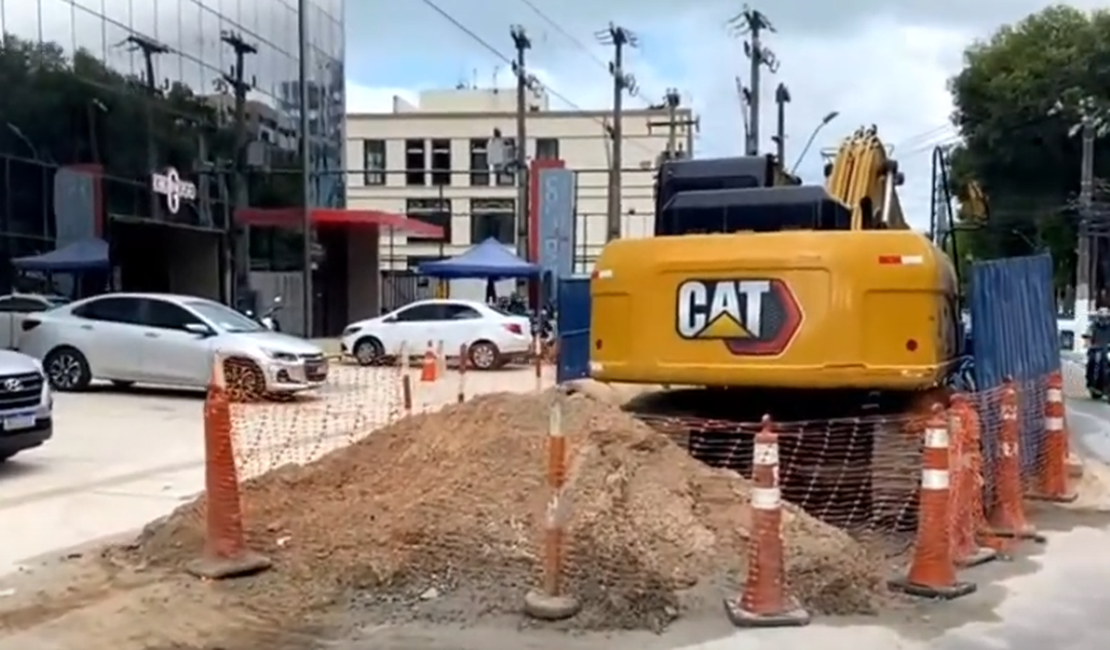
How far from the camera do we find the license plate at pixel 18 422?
10852 mm

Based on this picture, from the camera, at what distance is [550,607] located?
654cm

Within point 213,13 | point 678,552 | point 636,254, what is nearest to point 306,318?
point 213,13

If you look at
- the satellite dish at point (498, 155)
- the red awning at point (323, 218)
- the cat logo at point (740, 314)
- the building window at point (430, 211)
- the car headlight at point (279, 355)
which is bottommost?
the car headlight at point (279, 355)

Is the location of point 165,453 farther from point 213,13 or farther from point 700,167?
point 213,13

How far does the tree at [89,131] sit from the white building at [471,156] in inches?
1662

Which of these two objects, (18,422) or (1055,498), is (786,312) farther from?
(18,422)

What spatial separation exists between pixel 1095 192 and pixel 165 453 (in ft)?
118

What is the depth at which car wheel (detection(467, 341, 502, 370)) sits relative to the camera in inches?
1067

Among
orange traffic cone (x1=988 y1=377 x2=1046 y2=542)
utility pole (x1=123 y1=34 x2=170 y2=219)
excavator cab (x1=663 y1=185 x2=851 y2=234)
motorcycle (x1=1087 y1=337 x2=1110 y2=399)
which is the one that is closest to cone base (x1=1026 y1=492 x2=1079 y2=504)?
orange traffic cone (x1=988 y1=377 x2=1046 y2=542)

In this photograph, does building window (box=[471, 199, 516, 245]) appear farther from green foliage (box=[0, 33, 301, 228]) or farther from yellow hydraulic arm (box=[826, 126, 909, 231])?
yellow hydraulic arm (box=[826, 126, 909, 231])

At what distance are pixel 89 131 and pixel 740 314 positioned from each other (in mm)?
24161

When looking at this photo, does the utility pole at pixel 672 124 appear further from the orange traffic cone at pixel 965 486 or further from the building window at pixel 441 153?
the orange traffic cone at pixel 965 486

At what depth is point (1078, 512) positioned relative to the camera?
10266 mm

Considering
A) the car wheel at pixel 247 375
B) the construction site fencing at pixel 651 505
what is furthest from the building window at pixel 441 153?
the construction site fencing at pixel 651 505
